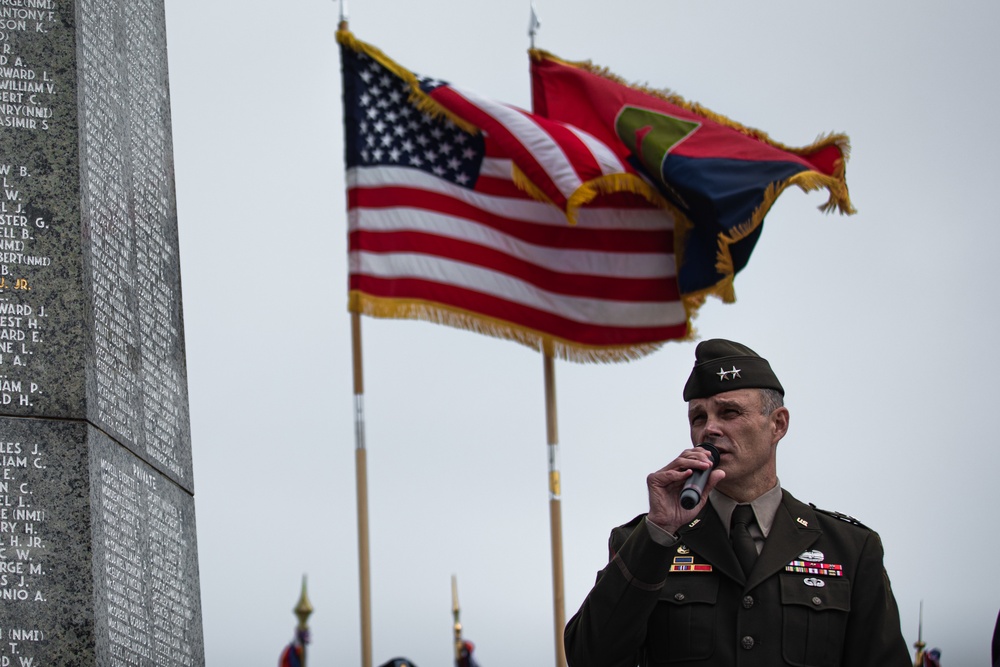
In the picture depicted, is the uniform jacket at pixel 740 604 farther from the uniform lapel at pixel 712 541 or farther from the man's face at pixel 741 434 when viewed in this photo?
the man's face at pixel 741 434

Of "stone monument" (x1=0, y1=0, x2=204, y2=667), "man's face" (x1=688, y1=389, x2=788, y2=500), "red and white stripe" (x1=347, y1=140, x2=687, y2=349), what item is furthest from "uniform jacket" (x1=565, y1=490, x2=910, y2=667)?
"red and white stripe" (x1=347, y1=140, x2=687, y2=349)

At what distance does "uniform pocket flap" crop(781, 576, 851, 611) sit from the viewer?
493cm

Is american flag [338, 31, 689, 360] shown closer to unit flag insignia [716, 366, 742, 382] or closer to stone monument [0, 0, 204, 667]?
stone monument [0, 0, 204, 667]

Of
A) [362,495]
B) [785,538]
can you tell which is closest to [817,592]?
[785,538]

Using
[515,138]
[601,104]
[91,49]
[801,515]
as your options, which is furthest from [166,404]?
[601,104]

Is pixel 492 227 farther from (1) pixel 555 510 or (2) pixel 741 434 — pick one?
(2) pixel 741 434

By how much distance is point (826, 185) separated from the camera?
44.9 ft

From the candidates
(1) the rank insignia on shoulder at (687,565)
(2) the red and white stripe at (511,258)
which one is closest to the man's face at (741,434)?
(1) the rank insignia on shoulder at (687,565)

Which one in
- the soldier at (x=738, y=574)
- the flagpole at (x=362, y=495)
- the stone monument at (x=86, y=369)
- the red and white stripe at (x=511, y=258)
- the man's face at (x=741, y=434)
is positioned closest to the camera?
the soldier at (x=738, y=574)

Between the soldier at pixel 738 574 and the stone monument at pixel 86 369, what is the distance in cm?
188

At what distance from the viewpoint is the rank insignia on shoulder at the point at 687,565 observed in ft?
16.6

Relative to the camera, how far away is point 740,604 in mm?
4949

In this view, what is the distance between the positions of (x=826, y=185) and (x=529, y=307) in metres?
2.72

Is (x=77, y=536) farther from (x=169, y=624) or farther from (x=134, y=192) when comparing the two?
(x=134, y=192)
